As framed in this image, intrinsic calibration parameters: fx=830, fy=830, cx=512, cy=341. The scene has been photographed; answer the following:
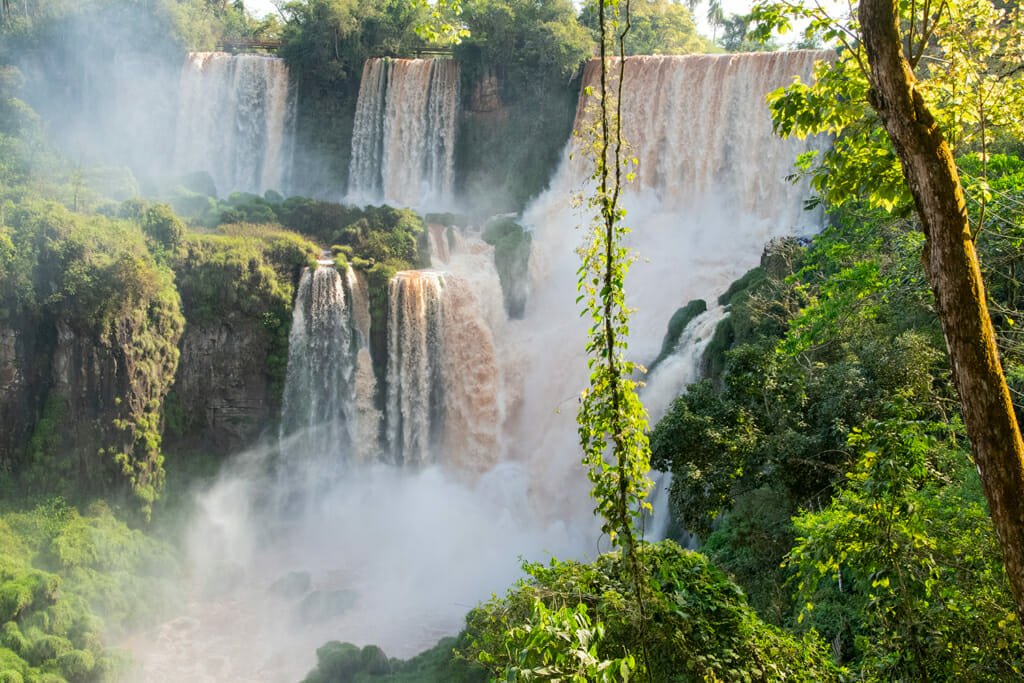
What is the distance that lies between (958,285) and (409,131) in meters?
28.2

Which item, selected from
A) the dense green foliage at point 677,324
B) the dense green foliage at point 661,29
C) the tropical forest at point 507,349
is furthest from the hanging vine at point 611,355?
the dense green foliage at point 661,29

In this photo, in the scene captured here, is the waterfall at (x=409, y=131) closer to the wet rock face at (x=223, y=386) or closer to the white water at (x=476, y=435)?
the white water at (x=476, y=435)

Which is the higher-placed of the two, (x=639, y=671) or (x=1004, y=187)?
(x=1004, y=187)

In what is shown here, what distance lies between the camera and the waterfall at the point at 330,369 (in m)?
21.7

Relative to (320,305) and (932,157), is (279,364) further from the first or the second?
(932,157)

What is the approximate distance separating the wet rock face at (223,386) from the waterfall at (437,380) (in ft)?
11.0

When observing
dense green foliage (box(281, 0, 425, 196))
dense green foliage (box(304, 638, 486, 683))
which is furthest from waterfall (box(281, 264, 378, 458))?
dense green foliage (box(281, 0, 425, 196))

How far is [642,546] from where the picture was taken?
5395 millimetres

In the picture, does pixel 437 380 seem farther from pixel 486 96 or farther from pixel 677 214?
pixel 486 96

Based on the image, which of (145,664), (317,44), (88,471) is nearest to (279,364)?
(88,471)

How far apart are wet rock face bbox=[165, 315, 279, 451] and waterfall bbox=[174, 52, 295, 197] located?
1144cm

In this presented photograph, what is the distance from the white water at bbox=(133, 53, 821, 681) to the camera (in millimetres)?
17578

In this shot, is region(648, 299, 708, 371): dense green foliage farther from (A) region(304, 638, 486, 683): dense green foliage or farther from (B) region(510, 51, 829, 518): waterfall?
(A) region(304, 638, 486, 683): dense green foliage

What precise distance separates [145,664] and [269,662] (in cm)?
242
